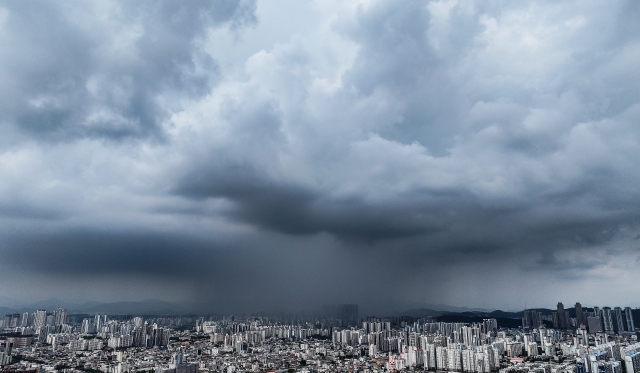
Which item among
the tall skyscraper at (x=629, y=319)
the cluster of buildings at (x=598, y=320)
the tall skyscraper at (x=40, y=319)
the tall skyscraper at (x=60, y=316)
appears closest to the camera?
the tall skyscraper at (x=629, y=319)

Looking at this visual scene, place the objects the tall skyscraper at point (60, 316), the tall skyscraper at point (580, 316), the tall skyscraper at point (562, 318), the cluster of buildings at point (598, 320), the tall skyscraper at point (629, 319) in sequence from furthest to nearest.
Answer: the tall skyscraper at point (60, 316)
the tall skyscraper at point (562, 318)
the tall skyscraper at point (580, 316)
the cluster of buildings at point (598, 320)
the tall skyscraper at point (629, 319)

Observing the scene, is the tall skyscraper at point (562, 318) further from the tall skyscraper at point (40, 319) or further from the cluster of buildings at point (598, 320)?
the tall skyscraper at point (40, 319)

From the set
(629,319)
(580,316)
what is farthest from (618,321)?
(580,316)

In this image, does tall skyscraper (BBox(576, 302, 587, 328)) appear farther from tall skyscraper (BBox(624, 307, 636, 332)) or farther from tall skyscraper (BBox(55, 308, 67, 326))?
tall skyscraper (BBox(55, 308, 67, 326))

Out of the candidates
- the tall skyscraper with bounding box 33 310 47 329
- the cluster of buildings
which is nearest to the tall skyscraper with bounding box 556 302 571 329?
the cluster of buildings

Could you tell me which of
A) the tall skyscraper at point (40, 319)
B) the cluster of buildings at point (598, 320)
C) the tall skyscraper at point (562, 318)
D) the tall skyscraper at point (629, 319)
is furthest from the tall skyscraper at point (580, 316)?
the tall skyscraper at point (40, 319)

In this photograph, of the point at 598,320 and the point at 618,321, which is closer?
the point at 618,321

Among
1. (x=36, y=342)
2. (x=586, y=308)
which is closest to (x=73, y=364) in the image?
(x=36, y=342)

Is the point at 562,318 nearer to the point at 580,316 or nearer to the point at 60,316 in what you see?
the point at 580,316

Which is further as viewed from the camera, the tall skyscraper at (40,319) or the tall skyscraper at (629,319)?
the tall skyscraper at (40,319)
